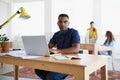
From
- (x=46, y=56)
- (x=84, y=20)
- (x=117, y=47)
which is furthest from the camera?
(x=84, y=20)

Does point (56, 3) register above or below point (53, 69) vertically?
above

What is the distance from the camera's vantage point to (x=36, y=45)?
1696mm

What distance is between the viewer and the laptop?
1658 millimetres

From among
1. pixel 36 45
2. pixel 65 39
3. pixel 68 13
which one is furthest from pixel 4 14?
pixel 36 45

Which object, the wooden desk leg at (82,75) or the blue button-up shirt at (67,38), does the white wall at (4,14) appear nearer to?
the blue button-up shirt at (67,38)

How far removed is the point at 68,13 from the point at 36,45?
490 cm

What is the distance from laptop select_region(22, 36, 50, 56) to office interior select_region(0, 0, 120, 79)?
11.9 ft

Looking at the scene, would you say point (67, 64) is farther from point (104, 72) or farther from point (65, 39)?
point (65, 39)

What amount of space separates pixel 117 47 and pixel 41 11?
3.10 m

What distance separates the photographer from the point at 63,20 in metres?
2.15

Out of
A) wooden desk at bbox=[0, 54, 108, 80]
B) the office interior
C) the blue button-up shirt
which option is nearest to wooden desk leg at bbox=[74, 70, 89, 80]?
wooden desk at bbox=[0, 54, 108, 80]

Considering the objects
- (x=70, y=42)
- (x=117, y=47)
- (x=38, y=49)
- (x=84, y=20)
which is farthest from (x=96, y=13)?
(x=38, y=49)

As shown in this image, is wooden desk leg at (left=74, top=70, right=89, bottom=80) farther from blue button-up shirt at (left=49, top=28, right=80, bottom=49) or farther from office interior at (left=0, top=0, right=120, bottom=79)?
office interior at (left=0, top=0, right=120, bottom=79)

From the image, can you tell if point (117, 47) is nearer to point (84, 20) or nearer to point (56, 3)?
point (84, 20)
